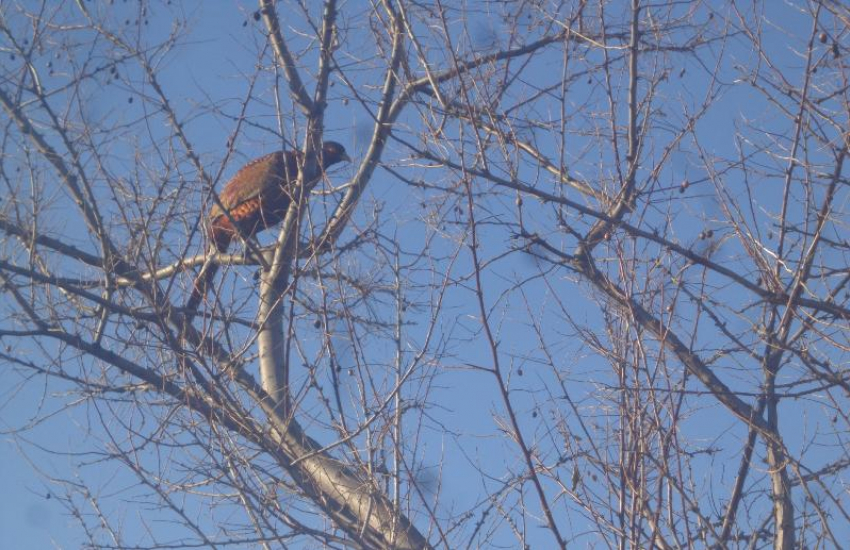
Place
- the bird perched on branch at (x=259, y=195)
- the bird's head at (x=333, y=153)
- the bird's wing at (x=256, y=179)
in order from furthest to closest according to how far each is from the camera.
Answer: the bird's head at (x=333, y=153), the bird's wing at (x=256, y=179), the bird perched on branch at (x=259, y=195)

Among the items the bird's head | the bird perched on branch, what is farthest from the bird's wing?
the bird's head

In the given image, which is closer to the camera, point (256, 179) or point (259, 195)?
point (259, 195)

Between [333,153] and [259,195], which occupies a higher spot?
[333,153]

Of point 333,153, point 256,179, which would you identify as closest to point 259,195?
point 256,179

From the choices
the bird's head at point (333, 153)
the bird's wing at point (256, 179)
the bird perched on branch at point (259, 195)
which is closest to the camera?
the bird perched on branch at point (259, 195)

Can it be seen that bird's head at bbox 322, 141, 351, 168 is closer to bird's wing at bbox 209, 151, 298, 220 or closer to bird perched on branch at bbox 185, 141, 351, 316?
bird perched on branch at bbox 185, 141, 351, 316

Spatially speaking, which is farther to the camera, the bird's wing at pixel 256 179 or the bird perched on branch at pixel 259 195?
the bird's wing at pixel 256 179

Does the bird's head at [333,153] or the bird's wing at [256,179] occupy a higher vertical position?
the bird's head at [333,153]

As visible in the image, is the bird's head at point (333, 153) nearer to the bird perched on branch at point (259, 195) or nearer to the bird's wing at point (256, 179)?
Result: the bird perched on branch at point (259, 195)

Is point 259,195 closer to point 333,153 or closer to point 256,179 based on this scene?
point 256,179

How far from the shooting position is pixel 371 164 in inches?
201

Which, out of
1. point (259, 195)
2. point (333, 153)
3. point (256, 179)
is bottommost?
point (259, 195)

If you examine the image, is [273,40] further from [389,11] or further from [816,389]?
[816,389]

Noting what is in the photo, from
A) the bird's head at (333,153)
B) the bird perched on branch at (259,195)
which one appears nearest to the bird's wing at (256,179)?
the bird perched on branch at (259,195)
